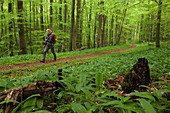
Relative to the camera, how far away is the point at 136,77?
2.62m

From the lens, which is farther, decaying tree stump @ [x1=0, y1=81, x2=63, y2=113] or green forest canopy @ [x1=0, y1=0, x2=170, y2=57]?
green forest canopy @ [x1=0, y1=0, x2=170, y2=57]

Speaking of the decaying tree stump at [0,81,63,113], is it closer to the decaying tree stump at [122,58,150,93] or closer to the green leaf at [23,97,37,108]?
the green leaf at [23,97,37,108]

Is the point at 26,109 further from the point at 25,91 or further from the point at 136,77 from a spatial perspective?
the point at 136,77

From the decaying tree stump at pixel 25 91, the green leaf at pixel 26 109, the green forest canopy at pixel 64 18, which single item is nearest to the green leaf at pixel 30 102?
the green leaf at pixel 26 109

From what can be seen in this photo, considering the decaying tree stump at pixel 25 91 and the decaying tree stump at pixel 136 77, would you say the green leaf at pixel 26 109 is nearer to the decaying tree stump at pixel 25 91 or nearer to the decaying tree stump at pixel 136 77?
the decaying tree stump at pixel 25 91

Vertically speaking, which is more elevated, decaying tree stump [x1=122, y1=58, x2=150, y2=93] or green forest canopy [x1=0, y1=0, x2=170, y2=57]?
green forest canopy [x1=0, y1=0, x2=170, y2=57]

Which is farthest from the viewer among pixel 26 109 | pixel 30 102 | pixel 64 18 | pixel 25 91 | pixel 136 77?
pixel 64 18

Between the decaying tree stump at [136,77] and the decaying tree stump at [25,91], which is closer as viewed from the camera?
the decaying tree stump at [25,91]

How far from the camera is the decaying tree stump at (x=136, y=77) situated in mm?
2498

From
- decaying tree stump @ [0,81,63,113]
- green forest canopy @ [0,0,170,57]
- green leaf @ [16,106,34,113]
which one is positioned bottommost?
green leaf @ [16,106,34,113]

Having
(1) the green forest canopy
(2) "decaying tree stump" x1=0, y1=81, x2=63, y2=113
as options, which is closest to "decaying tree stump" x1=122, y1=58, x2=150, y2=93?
(2) "decaying tree stump" x1=0, y1=81, x2=63, y2=113

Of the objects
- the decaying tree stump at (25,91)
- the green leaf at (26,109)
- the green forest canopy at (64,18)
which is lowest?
the green leaf at (26,109)

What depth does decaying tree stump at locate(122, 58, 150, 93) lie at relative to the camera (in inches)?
98.3

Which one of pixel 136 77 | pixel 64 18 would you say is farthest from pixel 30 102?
pixel 64 18
